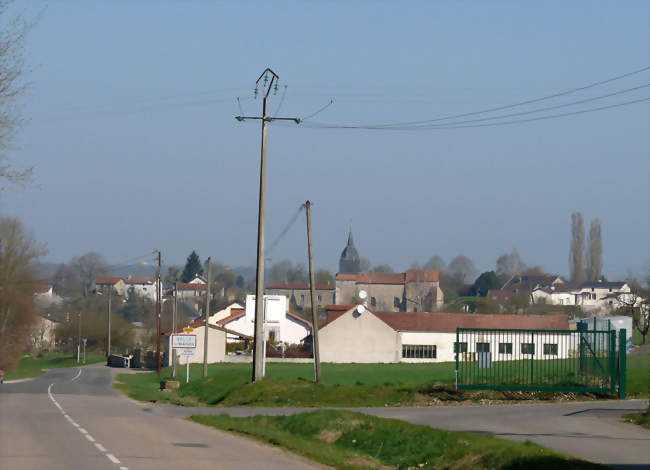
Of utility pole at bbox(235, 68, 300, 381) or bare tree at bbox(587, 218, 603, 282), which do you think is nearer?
utility pole at bbox(235, 68, 300, 381)

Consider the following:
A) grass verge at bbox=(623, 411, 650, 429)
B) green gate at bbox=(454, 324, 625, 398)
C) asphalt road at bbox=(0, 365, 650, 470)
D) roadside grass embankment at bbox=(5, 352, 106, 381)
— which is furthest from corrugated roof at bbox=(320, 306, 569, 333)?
grass verge at bbox=(623, 411, 650, 429)

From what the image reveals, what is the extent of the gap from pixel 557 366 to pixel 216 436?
1252cm

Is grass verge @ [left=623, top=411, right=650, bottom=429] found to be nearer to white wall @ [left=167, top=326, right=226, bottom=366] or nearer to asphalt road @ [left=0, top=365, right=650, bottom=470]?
asphalt road @ [left=0, top=365, right=650, bottom=470]

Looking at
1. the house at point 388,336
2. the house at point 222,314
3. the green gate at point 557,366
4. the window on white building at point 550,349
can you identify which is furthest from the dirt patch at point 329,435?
the house at point 222,314

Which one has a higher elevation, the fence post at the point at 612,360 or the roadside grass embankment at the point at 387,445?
the fence post at the point at 612,360

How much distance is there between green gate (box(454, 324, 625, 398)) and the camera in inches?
1051

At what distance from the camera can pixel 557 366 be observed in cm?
2805

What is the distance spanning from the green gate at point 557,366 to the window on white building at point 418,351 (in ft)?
161

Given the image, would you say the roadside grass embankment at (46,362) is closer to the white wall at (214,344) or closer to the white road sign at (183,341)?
the white wall at (214,344)

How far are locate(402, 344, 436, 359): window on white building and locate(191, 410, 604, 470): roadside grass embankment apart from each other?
181ft

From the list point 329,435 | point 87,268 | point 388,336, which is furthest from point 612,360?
point 87,268

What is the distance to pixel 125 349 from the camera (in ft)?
389

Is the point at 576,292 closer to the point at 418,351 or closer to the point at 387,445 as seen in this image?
the point at 418,351

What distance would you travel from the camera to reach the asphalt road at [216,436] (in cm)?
1480
